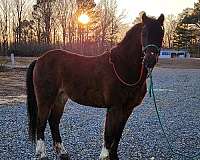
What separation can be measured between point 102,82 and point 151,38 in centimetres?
103

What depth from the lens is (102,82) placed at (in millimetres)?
5191

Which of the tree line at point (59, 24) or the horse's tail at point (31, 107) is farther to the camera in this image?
the tree line at point (59, 24)

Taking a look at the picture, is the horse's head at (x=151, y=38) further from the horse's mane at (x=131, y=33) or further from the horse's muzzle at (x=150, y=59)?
the horse's mane at (x=131, y=33)

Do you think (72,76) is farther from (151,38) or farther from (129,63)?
(151,38)

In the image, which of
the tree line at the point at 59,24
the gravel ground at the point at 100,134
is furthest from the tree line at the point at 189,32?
the gravel ground at the point at 100,134

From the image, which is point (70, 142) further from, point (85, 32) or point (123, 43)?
point (85, 32)

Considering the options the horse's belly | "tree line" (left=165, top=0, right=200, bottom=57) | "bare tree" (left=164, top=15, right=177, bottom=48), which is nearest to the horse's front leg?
the horse's belly

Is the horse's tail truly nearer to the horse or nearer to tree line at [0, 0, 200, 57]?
the horse

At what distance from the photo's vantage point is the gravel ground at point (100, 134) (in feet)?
19.8

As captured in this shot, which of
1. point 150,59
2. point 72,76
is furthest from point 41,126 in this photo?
point 150,59

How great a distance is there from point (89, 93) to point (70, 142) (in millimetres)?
1738

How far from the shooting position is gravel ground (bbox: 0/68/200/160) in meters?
6.05

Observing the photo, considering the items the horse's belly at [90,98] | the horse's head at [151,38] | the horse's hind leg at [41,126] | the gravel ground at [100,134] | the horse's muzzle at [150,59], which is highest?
the horse's head at [151,38]

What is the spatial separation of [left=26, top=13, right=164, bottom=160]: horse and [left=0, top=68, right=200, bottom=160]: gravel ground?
2.00 feet
